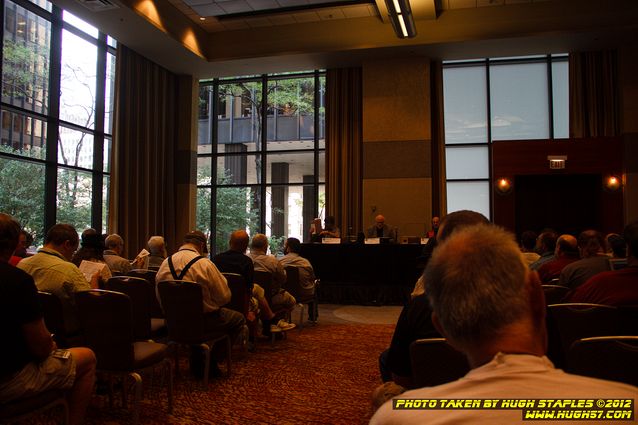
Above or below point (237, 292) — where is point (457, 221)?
above

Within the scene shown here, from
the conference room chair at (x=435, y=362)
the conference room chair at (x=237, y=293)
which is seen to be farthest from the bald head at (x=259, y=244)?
the conference room chair at (x=435, y=362)

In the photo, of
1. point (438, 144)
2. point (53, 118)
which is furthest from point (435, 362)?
point (438, 144)

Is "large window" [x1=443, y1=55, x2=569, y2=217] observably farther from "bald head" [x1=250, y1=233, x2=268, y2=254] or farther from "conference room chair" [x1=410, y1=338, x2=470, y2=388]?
"conference room chair" [x1=410, y1=338, x2=470, y2=388]

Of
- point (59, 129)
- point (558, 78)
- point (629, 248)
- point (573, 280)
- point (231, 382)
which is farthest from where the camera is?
point (558, 78)

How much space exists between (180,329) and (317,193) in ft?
26.6

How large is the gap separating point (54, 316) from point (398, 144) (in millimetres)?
8333

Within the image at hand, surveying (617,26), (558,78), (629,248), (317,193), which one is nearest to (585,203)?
(558,78)

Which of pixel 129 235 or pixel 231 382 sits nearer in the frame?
pixel 231 382

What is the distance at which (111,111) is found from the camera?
982cm

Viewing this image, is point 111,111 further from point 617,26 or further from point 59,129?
point 617,26

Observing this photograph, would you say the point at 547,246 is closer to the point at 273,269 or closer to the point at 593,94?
the point at 273,269

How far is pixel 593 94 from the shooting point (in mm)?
10008

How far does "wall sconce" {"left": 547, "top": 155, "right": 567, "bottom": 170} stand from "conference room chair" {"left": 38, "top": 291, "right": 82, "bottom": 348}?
29.7ft

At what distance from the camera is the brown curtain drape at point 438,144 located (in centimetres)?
1045
